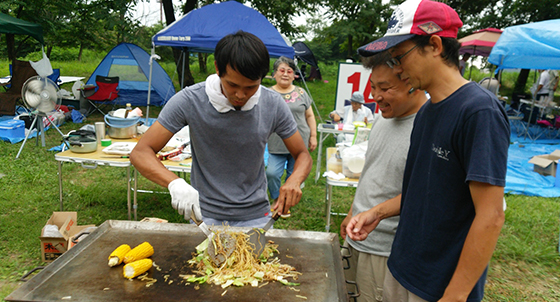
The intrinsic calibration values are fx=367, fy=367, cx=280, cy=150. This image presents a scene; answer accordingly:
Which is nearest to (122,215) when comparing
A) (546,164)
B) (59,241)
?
(59,241)

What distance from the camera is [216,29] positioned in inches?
345

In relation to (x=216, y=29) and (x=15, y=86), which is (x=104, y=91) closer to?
(x=15, y=86)

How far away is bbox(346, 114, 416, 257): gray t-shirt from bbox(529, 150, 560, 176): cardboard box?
23.4 feet

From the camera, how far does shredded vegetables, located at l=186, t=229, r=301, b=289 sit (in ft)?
5.90

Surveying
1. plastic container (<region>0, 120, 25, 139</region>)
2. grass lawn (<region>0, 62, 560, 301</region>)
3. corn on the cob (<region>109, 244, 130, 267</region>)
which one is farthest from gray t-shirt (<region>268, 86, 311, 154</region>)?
plastic container (<region>0, 120, 25, 139</region>)

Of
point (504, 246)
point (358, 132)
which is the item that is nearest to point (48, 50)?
point (358, 132)

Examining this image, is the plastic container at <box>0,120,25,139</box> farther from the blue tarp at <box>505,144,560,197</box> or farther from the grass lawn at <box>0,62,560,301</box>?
the blue tarp at <box>505,144,560,197</box>

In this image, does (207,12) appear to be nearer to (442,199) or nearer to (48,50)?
(442,199)

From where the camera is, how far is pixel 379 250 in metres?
Answer: 2.14

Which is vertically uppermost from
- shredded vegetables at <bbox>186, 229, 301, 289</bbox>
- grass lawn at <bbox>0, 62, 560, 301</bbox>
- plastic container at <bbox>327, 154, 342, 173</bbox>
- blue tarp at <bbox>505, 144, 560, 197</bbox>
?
shredded vegetables at <bbox>186, 229, 301, 289</bbox>

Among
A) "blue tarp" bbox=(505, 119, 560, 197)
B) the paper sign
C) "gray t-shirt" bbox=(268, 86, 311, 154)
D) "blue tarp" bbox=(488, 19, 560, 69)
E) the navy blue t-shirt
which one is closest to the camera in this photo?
the navy blue t-shirt

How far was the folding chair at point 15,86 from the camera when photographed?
30.5 feet

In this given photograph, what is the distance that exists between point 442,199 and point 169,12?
48.9ft

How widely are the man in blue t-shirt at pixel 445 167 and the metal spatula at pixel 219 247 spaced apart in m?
0.84
